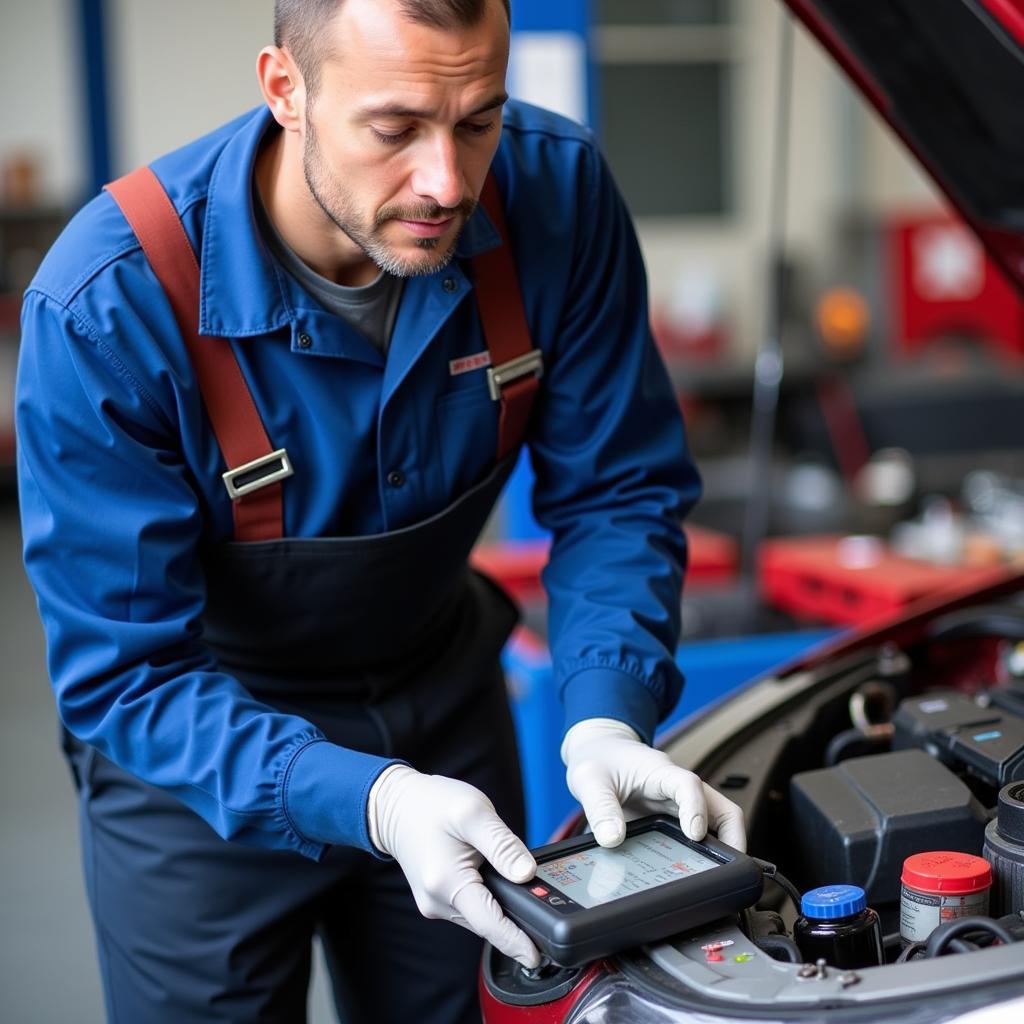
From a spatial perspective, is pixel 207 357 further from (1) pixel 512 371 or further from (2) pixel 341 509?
(1) pixel 512 371

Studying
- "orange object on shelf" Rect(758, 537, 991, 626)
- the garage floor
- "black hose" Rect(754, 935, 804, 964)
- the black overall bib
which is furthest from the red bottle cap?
the garage floor

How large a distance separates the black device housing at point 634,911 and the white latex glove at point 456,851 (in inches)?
0.5

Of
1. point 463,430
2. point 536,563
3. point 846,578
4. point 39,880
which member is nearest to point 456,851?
point 463,430

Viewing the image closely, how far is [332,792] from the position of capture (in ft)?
3.49

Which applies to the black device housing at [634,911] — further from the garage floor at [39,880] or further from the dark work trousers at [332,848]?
the garage floor at [39,880]

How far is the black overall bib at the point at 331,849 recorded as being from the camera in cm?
128

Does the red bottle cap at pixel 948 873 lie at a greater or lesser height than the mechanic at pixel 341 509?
lesser

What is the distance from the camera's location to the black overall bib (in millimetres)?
1277

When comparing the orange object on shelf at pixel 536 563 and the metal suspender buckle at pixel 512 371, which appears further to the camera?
the orange object on shelf at pixel 536 563

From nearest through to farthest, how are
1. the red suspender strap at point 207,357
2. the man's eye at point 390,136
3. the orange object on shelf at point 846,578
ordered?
1. the man's eye at point 390,136
2. the red suspender strap at point 207,357
3. the orange object on shelf at point 846,578

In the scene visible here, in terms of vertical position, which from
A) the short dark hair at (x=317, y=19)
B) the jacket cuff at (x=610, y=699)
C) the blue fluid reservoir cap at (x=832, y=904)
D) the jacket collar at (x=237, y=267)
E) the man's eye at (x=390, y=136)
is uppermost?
the short dark hair at (x=317, y=19)

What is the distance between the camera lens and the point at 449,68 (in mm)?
1058

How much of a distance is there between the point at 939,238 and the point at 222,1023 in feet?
22.9

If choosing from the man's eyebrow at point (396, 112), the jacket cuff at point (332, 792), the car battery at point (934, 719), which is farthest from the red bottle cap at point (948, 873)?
the man's eyebrow at point (396, 112)
